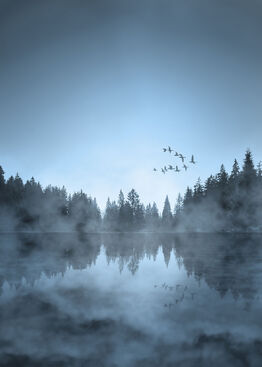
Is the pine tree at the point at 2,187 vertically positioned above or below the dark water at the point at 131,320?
above

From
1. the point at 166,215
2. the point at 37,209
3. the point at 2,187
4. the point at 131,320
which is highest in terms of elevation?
the point at 2,187

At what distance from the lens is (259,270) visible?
1319 centimetres

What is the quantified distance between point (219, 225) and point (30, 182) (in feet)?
206

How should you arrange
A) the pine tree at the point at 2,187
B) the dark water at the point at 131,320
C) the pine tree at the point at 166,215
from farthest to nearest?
the pine tree at the point at 166,215
the pine tree at the point at 2,187
the dark water at the point at 131,320

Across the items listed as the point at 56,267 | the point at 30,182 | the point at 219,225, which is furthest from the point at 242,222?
the point at 30,182

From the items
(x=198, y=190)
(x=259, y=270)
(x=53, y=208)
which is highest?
(x=198, y=190)

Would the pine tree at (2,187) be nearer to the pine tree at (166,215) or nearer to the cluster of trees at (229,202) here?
the cluster of trees at (229,202)

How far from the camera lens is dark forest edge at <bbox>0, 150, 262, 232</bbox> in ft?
199

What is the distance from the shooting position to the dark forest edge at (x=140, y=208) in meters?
60.8

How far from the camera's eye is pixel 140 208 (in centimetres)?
8688

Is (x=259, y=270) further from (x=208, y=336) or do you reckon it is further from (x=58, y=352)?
(x=58, y=352)

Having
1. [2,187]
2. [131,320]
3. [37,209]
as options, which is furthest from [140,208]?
[131,320]

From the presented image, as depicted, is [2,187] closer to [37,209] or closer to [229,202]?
[37,209]

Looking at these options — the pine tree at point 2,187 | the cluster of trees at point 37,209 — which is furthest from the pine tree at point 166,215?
the pine tree at point 2,187
